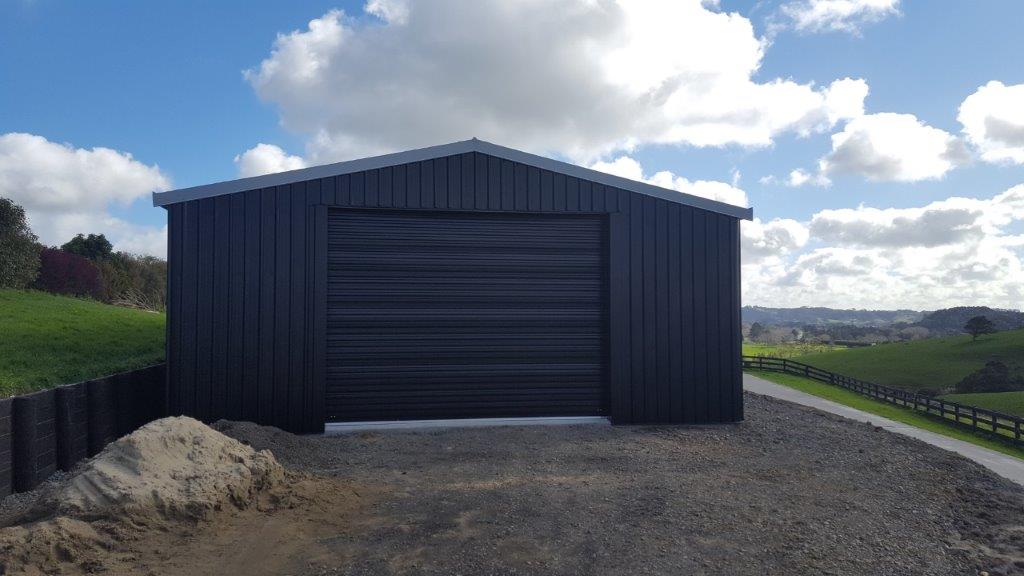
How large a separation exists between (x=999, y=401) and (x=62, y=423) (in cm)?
3050

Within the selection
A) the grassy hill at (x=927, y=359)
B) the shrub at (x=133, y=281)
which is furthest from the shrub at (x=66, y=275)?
the grassy hill at (x=927, y=359)

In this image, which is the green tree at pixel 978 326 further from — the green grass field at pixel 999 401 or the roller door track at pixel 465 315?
the roller door track at pixel 465 315

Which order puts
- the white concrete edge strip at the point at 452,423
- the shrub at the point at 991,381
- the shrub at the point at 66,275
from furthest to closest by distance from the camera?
1. the shrub at the point at 991,381
2. the shrub at the point at 66,275
3. the white concrete edge strip at the point at 452,423

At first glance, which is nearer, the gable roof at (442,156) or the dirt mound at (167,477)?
the dirt mound at (167,477)

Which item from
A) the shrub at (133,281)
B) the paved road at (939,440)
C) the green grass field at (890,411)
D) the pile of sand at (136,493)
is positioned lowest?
the green grass field at (890,411)

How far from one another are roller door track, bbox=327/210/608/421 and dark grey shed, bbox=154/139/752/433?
2 cm

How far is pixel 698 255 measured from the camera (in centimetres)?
1095

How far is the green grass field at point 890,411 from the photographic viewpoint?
51.8 ft

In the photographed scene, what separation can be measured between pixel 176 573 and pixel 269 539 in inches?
31.5

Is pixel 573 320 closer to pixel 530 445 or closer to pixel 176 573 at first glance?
pixel 530 445

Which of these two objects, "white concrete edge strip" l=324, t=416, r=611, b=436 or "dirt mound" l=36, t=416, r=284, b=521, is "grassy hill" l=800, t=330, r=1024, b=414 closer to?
"white concrete edge strip" l=324, t=416, r=611, b=436

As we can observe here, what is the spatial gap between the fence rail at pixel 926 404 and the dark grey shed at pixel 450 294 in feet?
32.6

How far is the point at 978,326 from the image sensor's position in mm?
42688

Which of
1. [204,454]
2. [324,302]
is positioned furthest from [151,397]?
[204,454]
